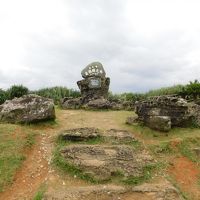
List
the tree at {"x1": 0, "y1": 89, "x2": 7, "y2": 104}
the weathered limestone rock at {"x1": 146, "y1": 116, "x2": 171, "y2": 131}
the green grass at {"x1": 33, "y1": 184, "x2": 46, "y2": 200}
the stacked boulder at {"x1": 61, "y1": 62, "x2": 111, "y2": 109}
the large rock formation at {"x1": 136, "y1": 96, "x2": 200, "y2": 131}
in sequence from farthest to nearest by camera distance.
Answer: the tree at {"x1": 0, "y1": 89, "x2": 7, "y2": 104} → the stacked boulder at {"x1": 61, "y1": 62, "x2": 111, "y2": 109} → the large rock formation at {"x1": 136, "y1": 96, "x2": 200, "y2": 131} → the weathered limestone rock at {"x1": 146, "y1": 116, "x2": 171, "y2": 131} → the green grass at {"x1": 33, "y1": 184, "x2": 46, "y2": 200}

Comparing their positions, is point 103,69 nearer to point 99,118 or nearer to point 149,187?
point 99,118

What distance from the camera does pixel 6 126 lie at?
13977 millimetres

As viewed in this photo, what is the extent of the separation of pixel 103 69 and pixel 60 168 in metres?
10.6

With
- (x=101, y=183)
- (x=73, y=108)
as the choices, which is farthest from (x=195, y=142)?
(x=73, y=108)

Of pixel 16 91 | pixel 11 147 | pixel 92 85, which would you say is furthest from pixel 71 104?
pixel 11 147

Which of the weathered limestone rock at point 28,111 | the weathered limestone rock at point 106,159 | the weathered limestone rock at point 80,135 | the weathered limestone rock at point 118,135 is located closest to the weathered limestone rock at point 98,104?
the weathered limestone rock at point 28,111

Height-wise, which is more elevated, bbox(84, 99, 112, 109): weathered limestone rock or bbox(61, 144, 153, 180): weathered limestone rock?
bbox(84, 99, 112, 109): weathered limestone rock

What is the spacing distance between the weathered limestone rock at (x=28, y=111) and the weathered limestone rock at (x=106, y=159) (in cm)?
286

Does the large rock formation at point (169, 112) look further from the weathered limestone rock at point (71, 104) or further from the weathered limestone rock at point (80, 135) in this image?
the weathered limestone rock at point (71, 104)

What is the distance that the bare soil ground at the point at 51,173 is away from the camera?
412 inches

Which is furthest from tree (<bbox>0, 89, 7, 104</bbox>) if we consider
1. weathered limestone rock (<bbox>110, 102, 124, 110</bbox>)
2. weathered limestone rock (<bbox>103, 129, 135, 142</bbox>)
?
weathered limestone rock (<bbox>103, 129, 135, 142</bbox>)

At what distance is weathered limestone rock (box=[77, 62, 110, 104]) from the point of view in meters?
21.0

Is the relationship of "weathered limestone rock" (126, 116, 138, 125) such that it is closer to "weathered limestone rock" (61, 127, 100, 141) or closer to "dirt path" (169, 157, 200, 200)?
"weathered limestone rock" (61, 127, 100, 141)

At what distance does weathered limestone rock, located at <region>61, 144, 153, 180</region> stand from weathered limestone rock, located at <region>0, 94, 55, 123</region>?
2858 millimetres
